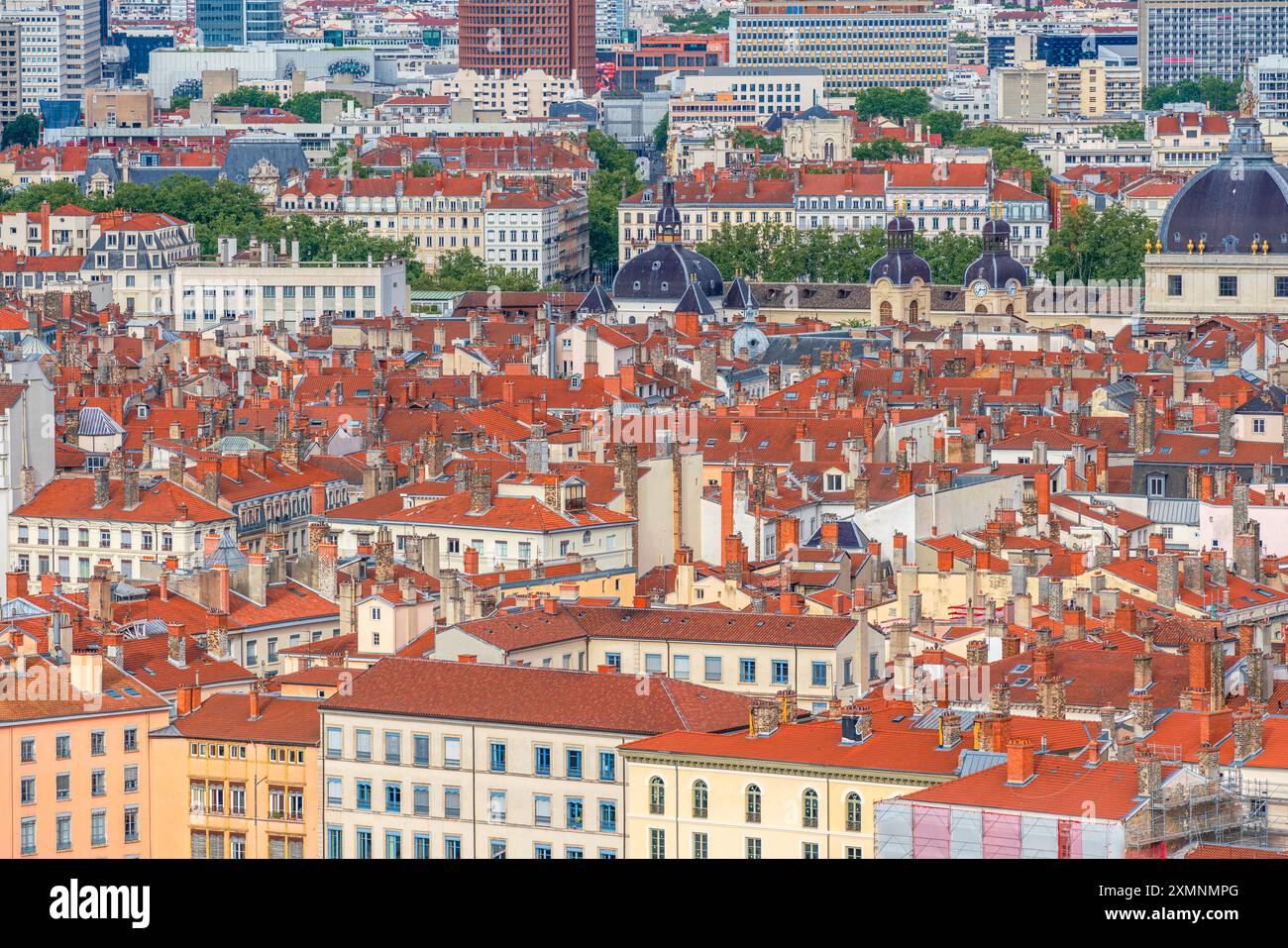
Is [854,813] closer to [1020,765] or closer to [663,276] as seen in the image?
[1020,765]

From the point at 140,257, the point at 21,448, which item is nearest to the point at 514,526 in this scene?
the point at 21,448

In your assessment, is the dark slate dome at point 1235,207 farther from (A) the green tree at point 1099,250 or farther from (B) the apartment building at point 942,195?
(B) the apartment building at point 942,195

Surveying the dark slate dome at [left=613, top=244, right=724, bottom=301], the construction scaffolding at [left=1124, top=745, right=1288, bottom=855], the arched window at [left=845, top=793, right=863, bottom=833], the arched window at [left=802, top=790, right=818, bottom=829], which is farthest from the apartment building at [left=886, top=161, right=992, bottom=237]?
the construction scaffolding at [left=1124, top=745, right=1288, bottom=855]

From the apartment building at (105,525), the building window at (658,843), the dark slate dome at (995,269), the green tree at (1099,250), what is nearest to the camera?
the building window at (658,843)

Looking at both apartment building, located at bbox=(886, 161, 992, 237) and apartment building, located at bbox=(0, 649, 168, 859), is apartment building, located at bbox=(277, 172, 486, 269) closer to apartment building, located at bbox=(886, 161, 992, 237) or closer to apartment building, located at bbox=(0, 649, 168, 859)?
apartment building, located at bbox=(886, 161, 992, 237)

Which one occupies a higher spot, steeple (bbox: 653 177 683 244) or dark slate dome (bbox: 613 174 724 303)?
steeple (bbox: 653 177 683 244)

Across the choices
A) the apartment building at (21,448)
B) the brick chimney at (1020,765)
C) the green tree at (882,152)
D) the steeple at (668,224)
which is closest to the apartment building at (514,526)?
the apartment building at (21,448)
